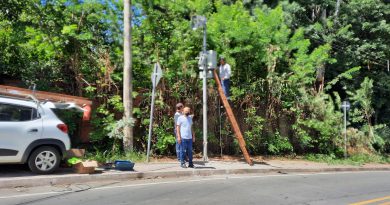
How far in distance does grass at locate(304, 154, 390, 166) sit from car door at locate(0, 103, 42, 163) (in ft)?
39.3

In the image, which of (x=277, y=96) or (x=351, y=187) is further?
(x=277, y=96)

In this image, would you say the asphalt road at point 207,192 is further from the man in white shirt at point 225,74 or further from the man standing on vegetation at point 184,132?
the man in white shirt at point 225,74

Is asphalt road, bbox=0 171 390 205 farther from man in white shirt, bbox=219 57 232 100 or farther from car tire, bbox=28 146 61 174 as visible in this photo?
man in white shirt, bbox=219 57 232 100

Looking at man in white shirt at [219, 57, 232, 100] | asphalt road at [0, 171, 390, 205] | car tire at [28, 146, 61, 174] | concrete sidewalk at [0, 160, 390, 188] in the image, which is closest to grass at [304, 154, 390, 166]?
concrete sidewalk at [0, 160, 390, 188]

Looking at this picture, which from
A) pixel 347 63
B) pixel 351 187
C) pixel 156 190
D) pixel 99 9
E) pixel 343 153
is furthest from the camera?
pixel 347 63

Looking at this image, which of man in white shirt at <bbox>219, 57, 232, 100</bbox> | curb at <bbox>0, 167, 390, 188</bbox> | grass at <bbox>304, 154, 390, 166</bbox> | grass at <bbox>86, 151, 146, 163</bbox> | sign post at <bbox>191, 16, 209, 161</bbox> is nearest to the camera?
curb at <bbox>0, 167, 390, 188</bbox>

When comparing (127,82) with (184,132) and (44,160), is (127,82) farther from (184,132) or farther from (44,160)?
(44,160)

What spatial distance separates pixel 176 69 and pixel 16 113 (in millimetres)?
6891

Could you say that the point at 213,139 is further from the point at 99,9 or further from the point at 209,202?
the point at 209,202

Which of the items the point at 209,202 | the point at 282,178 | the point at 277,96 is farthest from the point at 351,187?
the point at 277,96

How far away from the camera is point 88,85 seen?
13961 millimetres

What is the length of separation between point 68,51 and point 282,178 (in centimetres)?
833

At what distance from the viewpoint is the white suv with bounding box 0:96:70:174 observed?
9117 mm

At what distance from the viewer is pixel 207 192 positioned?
29.5 ft
